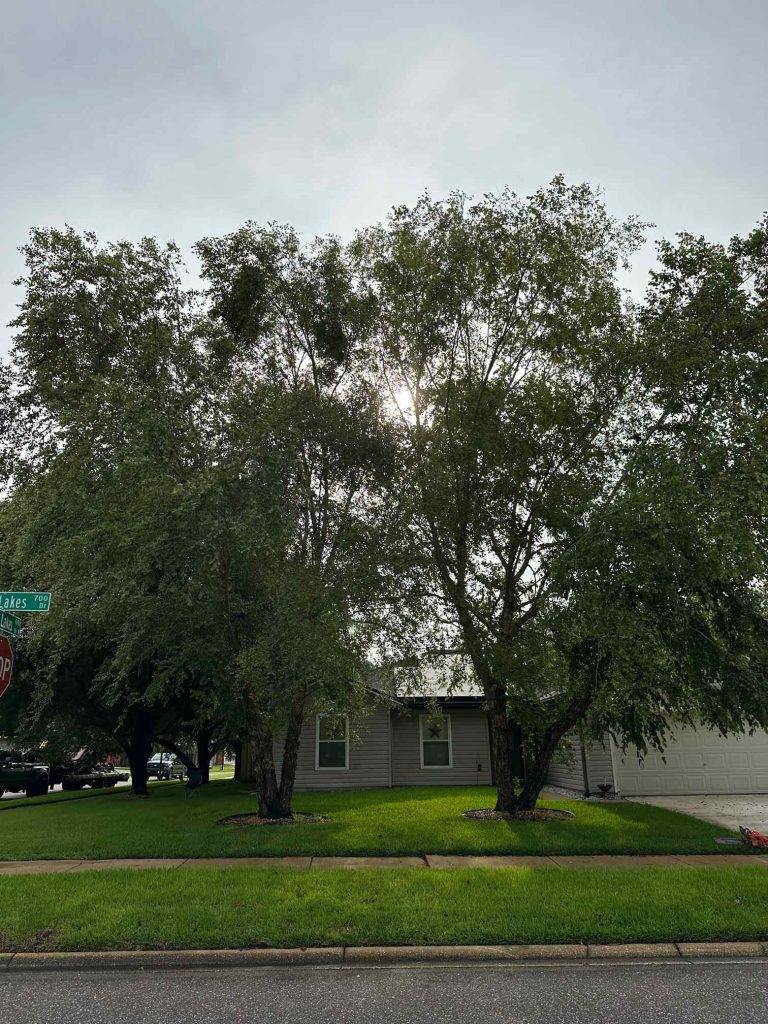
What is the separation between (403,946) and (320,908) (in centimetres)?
124

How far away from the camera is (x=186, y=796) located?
824 inches

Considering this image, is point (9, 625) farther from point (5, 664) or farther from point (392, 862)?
point (392, 862)

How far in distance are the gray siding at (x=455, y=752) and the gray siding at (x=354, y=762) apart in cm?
74

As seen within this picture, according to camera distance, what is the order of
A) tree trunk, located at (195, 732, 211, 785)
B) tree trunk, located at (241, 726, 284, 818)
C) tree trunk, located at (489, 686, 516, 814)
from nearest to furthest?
tree trunk, located at (241, 726, 284, 818)
tree trunk, located at (489, 686, 516, 814)
tree trunk, located at (195, 732, 211, 785)

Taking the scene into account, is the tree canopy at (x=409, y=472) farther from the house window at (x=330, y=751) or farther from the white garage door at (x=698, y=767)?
the house window at (x=330, y=751)

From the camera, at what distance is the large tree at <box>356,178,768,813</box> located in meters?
10.9

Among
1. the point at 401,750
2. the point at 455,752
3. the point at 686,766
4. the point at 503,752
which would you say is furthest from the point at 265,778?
the point at 686,766

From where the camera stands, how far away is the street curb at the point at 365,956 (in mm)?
6176

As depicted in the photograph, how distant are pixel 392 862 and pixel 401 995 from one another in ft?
14.3

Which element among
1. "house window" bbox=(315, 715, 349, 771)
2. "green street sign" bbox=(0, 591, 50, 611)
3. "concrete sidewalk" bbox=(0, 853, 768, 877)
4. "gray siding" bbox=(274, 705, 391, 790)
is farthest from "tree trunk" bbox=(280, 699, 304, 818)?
"green street sign" bbox=(0, 591, 50, 611)

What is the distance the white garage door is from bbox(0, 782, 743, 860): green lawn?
3086 millimetres

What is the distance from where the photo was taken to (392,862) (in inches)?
384

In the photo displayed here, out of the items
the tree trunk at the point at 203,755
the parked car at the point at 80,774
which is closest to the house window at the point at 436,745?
the tree trunk at the point at 203,755

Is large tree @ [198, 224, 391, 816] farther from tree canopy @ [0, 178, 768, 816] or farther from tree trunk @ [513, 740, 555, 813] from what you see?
tree trunk @ [513, 740, 555, 813]
